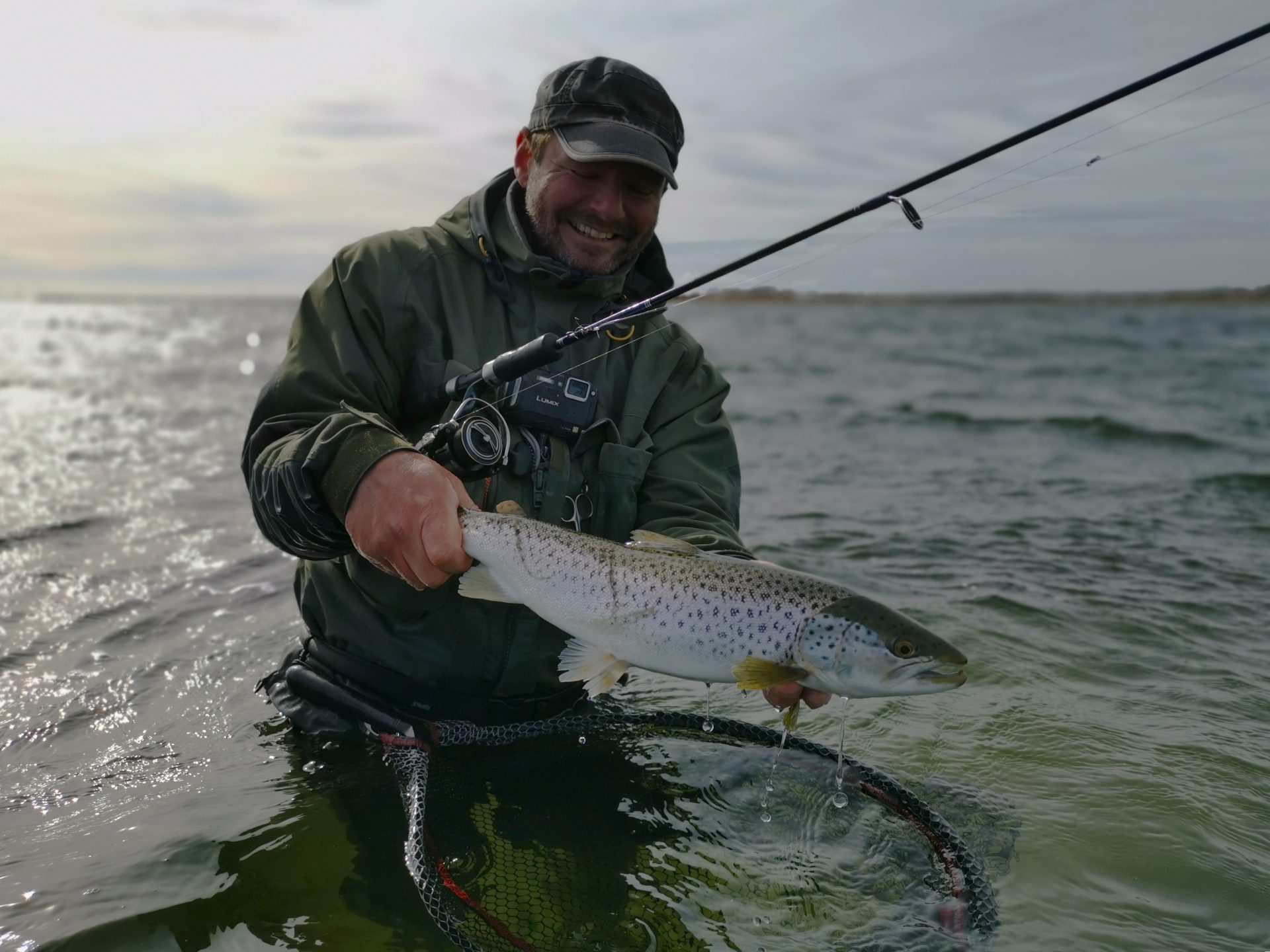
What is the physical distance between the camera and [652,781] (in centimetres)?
446

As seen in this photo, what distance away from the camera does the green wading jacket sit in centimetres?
400

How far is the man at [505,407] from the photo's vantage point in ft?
13.4

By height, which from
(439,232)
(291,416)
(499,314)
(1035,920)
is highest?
(439,232)

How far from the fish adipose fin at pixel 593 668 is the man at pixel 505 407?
56 cm

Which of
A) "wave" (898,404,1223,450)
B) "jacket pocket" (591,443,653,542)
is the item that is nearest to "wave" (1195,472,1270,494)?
"wave" (898,404,1223,450)

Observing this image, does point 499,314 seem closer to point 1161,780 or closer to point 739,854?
point 739,854

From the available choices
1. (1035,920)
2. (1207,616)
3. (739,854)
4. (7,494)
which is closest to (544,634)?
(739,854)

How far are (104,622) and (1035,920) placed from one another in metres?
5.56

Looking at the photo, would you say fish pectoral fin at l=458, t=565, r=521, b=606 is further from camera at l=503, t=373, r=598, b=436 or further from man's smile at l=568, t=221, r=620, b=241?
man's smile at l=568, t=221, r=620, b=241

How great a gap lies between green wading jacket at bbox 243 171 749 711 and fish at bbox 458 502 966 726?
544 millimetres

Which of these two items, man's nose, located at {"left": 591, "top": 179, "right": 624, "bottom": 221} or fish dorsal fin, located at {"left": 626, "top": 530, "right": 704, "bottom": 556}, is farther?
man's nose, located at {"left": 591, "top": 179, "right": 624, "bottom": 221}

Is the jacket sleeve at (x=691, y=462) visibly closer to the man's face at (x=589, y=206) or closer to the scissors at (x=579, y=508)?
the scissors at (x=579, y=508)

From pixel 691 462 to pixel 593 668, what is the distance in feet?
4.18

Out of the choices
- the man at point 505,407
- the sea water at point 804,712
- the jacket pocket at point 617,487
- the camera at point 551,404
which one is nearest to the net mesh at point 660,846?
the sea water at point 804,712
